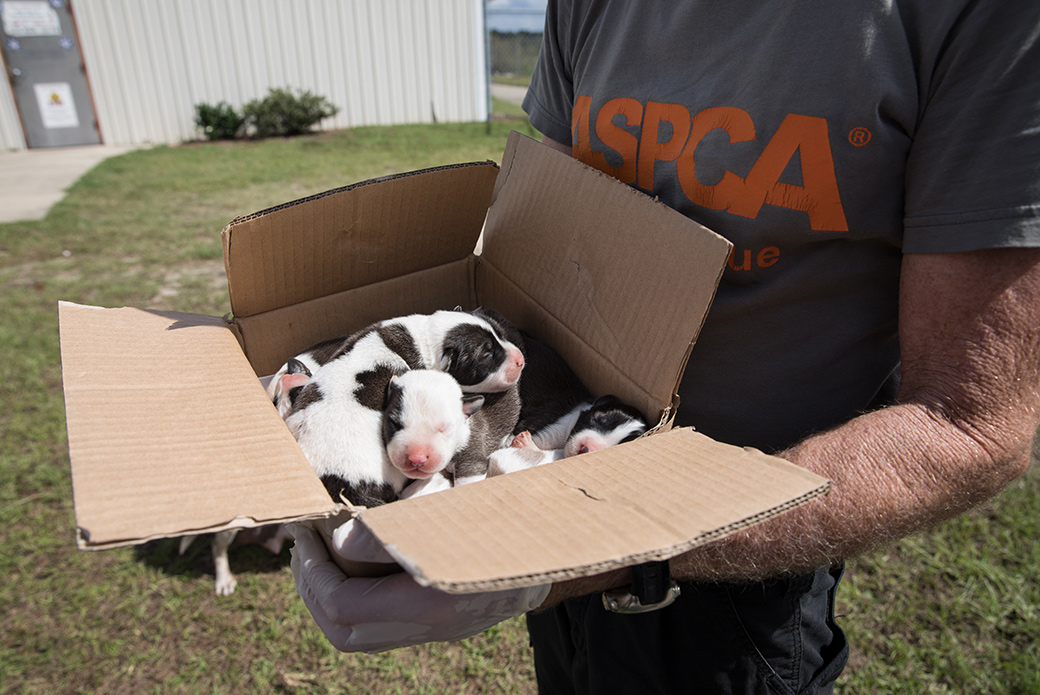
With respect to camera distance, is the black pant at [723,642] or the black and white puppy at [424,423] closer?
the black pant at [723,642]

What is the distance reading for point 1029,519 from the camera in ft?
12.2

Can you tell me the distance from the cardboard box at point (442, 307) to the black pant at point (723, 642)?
543 mm

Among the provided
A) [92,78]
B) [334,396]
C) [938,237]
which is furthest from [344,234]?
[92,78]

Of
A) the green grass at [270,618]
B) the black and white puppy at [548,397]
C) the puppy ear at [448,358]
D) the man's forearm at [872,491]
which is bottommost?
the green grass at [270,618]

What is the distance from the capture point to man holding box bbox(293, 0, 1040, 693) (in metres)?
1.31

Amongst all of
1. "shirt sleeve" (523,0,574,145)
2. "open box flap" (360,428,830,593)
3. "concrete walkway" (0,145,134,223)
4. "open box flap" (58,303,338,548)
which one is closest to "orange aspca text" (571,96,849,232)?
"shirt sleeve" (523,0,574,145)

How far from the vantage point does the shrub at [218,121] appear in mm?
17031

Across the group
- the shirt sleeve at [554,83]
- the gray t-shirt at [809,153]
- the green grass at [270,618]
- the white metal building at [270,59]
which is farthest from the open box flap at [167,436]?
the white metal building at [270,59]

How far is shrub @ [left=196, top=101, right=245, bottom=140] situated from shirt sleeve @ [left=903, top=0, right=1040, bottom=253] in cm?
1861

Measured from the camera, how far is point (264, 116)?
56.6 ft

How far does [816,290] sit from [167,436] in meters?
1.54

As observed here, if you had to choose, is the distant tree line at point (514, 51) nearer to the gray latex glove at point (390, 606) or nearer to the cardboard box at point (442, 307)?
the cardboard box at point (442, 307)

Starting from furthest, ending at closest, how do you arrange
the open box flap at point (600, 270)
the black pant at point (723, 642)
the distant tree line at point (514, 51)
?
the distant tree line at point (514, 51), the black pant at point (723, 642), the open box flap at point (600, 270)

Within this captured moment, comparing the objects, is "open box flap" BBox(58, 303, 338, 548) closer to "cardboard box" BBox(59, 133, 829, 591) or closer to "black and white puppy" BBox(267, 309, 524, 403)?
"cardboard box" BBox(59, 133, 829, 591)
